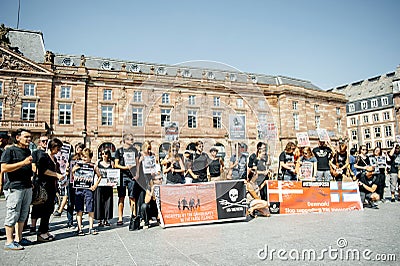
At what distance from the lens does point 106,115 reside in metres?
33.3

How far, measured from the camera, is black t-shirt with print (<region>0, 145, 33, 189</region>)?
17.5 feet

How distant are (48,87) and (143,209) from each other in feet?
93.3

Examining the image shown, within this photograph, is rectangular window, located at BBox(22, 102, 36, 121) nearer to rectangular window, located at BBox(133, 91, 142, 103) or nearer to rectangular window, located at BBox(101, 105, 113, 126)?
rectangular window, located at BBox(101, 105, 113, 126)

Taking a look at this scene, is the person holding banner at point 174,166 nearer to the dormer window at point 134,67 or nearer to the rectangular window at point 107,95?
the rectangular window at point 107,95

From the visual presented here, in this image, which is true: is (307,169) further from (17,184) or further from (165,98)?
(17,184)

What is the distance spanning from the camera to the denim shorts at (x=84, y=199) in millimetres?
6586

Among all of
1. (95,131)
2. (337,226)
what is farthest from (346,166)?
(95,131)

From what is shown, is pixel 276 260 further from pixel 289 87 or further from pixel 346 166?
pixel 289 87

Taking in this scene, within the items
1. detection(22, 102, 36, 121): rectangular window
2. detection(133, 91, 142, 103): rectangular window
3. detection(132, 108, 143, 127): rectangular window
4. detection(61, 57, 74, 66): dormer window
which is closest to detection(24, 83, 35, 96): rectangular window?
detection(22, 102, 36, 121): rectangular window

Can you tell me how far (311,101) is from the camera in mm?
42125

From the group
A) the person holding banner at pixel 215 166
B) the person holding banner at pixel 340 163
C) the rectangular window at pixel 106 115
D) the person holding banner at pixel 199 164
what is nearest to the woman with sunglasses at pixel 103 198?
the person holding banner at pixel 199 164

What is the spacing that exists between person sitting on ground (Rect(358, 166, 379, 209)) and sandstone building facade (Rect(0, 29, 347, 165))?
12.1ft

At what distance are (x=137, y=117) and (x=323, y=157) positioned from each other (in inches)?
261

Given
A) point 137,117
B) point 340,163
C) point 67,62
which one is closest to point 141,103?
point 137,117
